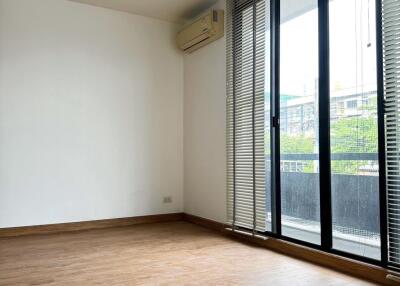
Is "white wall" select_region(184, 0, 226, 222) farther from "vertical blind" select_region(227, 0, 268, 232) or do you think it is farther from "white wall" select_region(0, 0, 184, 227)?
"vertical blind" select_region(227, 0, 268, 232)

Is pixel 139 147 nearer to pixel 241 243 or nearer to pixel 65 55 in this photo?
pixel 65 55

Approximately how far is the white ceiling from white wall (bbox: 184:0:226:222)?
33 centimetres

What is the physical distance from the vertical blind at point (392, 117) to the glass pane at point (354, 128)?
170 mm

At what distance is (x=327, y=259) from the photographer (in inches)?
118

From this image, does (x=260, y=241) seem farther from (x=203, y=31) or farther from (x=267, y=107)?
(x=203, y=31)

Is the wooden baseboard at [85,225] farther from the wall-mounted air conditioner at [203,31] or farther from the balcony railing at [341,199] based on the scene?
the wall-mounted air conditioner at [203,31]

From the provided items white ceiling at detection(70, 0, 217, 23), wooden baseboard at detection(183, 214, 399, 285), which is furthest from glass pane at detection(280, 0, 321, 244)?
white ceiling at detection(70, 0, 217, 23)

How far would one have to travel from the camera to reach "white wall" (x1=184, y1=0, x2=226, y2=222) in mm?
4430

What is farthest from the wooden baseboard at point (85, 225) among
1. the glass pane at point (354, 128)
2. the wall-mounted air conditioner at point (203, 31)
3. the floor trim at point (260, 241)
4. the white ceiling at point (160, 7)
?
the white ceiling at point (160, 7)

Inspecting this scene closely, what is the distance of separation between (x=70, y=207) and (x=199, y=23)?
2.77 metres

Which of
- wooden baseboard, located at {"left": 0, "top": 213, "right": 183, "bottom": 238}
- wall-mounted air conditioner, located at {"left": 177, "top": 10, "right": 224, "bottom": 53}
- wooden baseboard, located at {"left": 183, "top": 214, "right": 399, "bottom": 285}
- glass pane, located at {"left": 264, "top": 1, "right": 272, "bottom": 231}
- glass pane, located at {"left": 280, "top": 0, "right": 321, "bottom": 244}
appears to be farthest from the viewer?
wall-mounted air conditioner, located at {"left": 177, "top": 10, "right": 224, "bottom": 53}

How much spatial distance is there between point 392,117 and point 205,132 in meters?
2.54

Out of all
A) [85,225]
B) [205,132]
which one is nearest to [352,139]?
[205,132]

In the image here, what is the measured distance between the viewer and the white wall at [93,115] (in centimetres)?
418
